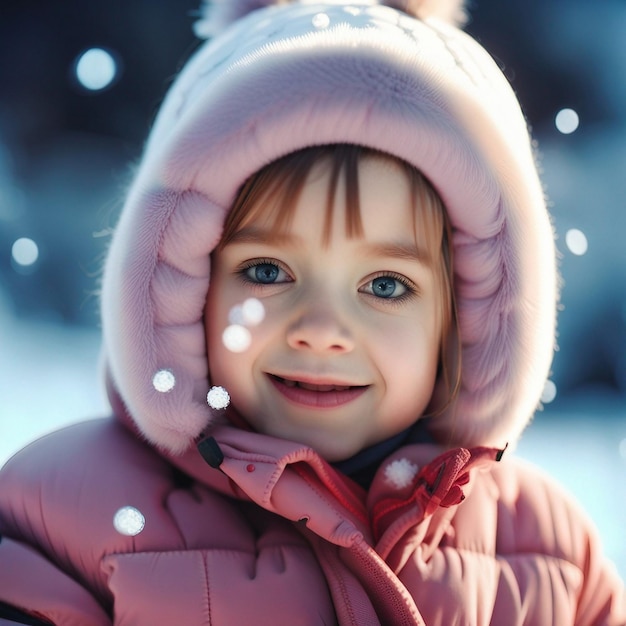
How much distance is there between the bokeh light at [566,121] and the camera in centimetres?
175

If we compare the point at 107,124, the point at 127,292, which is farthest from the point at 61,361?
the point at 127,292

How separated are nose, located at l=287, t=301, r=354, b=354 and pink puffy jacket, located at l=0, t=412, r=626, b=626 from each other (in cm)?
12

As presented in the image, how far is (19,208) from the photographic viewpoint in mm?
1711

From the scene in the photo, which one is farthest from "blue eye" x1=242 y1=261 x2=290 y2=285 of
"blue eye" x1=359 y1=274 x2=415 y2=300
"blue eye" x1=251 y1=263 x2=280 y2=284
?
"blue eye" x1=359 y1=274 x2=415 y2=300

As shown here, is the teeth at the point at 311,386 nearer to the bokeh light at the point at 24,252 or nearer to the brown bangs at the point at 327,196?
the brown bangs at the point at 327,196

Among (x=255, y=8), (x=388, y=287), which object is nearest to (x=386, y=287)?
(x=388, y=287)

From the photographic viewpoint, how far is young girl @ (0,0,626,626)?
3.10ft

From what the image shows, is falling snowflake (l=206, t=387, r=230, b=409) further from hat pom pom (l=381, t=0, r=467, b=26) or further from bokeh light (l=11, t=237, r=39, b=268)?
bokeh light (l=11, t=237, r=39, b=268)

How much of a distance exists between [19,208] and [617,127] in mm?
1301

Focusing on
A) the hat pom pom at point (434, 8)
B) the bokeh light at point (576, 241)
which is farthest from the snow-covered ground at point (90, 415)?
the hat pom pom at point (434, 8)

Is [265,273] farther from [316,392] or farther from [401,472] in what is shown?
[401,472]

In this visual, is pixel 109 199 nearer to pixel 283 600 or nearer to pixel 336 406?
pixel 336 406

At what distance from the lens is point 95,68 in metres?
1.61

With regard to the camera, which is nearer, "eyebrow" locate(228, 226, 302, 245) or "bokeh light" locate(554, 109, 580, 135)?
"eyebrow" locate(228, 226, 302, 245)
